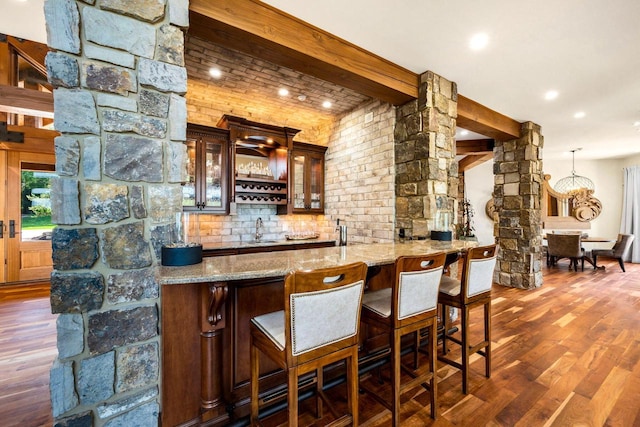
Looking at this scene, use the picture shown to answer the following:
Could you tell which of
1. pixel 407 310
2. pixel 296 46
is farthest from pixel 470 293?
pixel 296 46

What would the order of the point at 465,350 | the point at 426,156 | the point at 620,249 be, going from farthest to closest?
the point at 620,249
the point at 426,156
the point at 465,350

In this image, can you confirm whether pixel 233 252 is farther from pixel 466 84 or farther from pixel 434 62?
pixel 466 84

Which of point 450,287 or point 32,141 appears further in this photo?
point 32,141

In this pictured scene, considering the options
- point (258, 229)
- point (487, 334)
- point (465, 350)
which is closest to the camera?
point (465, 350)

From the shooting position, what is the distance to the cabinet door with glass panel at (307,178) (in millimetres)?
4312

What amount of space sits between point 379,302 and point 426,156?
Result: 183 cm

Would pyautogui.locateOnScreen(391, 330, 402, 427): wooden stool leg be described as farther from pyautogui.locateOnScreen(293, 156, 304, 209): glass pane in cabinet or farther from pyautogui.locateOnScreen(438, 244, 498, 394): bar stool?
pyautogui.locateOnScreen(293, 156, 304, 209): glass pane in cabinet

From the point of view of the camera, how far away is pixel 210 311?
1.44 meters

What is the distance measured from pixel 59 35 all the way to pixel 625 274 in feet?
30.1

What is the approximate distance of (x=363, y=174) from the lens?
12.4ft

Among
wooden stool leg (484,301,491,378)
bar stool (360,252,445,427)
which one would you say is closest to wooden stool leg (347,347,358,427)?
bar stool (360,252,445,427)

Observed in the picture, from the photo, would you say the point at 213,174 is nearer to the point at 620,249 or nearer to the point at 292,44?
the point at 292,44

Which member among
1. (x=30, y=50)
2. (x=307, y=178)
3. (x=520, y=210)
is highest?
(x=30, y=50)

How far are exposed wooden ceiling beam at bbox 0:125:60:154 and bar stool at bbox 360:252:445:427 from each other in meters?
6.33
